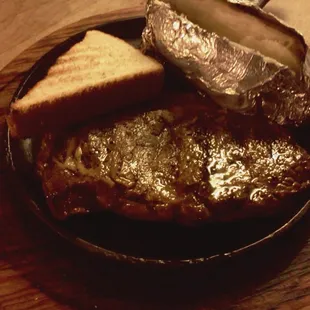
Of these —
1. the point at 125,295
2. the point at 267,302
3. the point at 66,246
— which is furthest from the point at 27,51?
the point at 267,302

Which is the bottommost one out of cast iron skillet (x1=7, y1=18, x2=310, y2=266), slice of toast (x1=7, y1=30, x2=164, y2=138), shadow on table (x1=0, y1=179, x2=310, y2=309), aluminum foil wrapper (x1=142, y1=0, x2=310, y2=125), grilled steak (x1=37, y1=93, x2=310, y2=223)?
shadow on table (x1=0, y1=179, x2=310, y2=309)

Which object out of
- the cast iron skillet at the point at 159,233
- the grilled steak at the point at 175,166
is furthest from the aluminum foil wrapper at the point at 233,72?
the cast iron skillet at the point at 159,233

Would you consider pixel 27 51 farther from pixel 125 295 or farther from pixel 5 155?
pixel 125 295

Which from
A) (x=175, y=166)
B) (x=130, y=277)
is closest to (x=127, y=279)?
(x=130, y=277)

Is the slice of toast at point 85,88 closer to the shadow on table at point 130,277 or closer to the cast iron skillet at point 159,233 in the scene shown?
the cast iron skillet at point 159,233

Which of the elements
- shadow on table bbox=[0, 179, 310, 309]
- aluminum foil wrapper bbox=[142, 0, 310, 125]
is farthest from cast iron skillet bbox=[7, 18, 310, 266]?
aluminum foil wrapper bbox=[142, 0, 310, 125]

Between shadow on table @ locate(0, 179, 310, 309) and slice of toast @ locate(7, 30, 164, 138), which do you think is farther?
slice of toast @ locate(7, 30, 164, 138)

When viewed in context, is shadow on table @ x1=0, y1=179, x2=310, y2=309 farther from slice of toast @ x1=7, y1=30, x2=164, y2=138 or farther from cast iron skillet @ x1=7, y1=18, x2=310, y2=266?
slice of toast @ x1=7, y1=30, x2=164, y2=138
